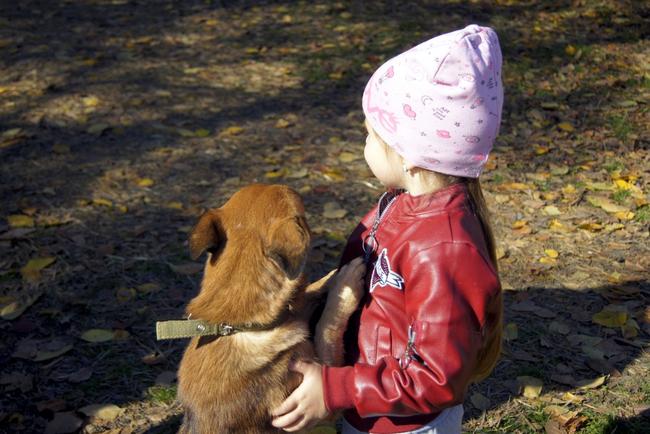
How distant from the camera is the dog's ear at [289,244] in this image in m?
2.48

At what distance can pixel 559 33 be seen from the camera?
9.63 meters

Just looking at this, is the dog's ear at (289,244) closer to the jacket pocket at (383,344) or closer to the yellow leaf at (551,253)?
the jacket pocket at (383,344)

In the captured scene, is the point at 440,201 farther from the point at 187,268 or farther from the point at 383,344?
the point at 187,268

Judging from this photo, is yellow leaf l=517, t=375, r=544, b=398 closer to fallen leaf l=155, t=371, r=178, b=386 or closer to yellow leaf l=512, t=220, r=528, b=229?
yellow leaf l=512, t=220, r=528, b=229

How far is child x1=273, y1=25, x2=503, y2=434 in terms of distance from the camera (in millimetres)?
2252

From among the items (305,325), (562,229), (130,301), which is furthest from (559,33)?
(305,325)

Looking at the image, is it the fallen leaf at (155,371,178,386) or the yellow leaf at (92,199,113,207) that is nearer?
the fallen leaf at (155,371,178,386)

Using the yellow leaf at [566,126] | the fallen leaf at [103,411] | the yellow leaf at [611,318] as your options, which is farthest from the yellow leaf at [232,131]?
the yellow leaf at [611,318]

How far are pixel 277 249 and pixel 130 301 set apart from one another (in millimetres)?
2413

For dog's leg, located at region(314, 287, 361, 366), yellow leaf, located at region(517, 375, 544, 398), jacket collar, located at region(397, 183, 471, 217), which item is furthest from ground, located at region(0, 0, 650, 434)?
Result: jacket collar, located at region(397, 183, 471, 217)

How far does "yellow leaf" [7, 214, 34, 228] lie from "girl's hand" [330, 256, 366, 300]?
11.4ft

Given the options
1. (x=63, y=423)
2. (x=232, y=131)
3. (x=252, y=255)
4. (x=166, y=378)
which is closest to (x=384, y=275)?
(x=252, y=255)

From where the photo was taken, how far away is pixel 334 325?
2691 mm

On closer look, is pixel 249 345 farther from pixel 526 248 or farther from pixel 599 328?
pixel 526 248
